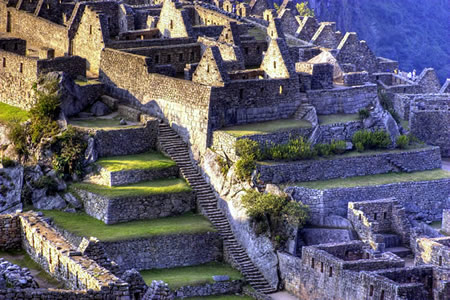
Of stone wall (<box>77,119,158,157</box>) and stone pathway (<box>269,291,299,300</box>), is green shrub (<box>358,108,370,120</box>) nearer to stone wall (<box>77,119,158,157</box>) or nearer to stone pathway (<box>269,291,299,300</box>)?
stone wall (<box>77,119,158,157</box>)

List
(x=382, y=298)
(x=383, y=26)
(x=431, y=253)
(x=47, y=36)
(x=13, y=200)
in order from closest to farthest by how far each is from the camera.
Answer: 1. (x=382, y=298)
2. (x=431, y=253)
3. (x=13, y=200)
4. (x=47, y=36)
5. (x=383, y=26)

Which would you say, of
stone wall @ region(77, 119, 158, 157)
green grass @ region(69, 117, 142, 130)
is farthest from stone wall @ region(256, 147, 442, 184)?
green grass @ region(69, 117, 142, 130)

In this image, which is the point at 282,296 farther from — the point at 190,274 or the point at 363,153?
the point at 363,153

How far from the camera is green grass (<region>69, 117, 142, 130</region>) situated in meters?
53.7

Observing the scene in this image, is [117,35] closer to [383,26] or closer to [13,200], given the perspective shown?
[13,200]

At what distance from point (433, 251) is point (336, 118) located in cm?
980

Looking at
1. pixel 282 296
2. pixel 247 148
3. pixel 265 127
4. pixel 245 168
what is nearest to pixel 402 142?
pixel 265 127

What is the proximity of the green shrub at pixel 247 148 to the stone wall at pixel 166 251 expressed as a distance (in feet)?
11.1

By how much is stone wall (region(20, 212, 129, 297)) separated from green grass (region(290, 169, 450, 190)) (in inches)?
→ 858

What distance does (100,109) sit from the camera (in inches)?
2206

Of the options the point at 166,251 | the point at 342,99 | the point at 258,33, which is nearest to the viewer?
the point at 166,251

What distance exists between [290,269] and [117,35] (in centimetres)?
1922

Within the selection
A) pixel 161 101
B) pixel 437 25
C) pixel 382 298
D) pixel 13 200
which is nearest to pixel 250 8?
pixel 161 101

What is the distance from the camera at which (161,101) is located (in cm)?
5503
